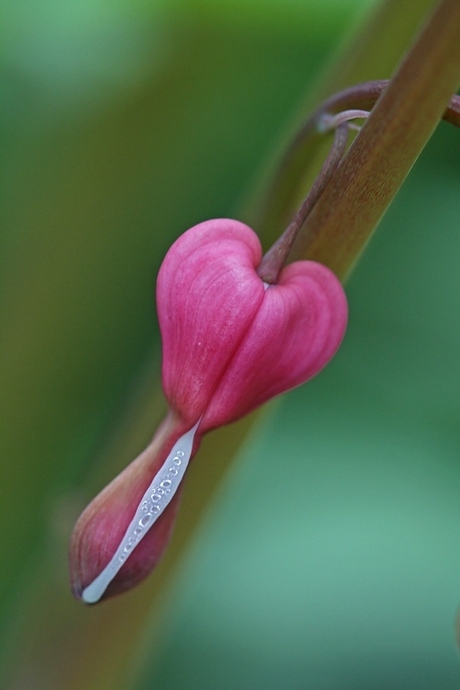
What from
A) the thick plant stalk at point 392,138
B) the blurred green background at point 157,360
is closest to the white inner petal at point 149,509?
the thick plant stalk at point 392,138

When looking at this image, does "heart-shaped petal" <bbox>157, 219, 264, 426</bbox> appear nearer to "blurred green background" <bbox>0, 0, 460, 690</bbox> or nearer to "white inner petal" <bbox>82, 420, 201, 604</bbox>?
"white inner petal" <bbox>82, 420, 201, 604</bbox>

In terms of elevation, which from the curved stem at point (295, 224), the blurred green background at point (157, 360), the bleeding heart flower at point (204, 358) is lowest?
the blurred green background at point (157, 360)

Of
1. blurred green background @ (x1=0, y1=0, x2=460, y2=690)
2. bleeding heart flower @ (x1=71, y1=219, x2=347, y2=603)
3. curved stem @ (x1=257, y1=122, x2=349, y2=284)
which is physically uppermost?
curved stem @ (x1=257, y1=122, x2=349, y2=284)

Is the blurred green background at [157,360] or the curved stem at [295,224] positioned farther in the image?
the blurred green background at [157,360]

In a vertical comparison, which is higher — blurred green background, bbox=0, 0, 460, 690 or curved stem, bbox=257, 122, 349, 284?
curved stem, bbox=257, 122, 349, 284

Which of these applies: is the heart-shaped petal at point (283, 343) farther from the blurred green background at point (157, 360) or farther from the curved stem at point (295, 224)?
the blurred green background at point (157, 360)

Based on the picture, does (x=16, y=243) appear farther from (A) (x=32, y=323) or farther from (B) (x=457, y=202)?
(B) (x=457, y=202)

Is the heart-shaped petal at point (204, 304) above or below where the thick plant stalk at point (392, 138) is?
below

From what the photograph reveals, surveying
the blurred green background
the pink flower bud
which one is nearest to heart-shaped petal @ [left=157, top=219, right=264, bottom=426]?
the pink flower bud
